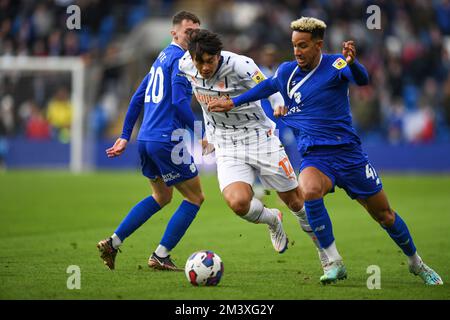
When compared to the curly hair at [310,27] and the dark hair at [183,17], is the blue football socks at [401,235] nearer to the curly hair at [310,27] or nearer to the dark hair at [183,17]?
the curly hair at [310,27]

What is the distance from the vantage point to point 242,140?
823 cm

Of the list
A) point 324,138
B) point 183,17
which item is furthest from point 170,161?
point 324,138

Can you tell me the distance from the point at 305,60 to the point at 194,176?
1.84 m

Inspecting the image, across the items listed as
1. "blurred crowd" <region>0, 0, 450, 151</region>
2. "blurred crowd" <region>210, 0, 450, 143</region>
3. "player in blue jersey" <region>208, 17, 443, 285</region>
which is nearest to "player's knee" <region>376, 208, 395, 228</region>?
"player in blue jersey" <region>208, 17, 443, 285</region>

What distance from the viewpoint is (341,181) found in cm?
748

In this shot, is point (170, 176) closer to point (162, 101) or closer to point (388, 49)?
point (162, 101)

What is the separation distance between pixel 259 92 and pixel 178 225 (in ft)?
5.58

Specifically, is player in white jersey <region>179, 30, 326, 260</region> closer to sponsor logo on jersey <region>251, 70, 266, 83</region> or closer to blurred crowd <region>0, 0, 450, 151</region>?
sponsor logo on jersey <region>251, 70, 266, 83</region>

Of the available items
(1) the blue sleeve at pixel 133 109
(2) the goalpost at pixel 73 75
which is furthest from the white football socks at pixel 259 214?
(2) the goalpost at pixel 73 75

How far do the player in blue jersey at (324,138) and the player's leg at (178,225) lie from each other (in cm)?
126

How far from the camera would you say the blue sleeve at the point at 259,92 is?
7.59m
